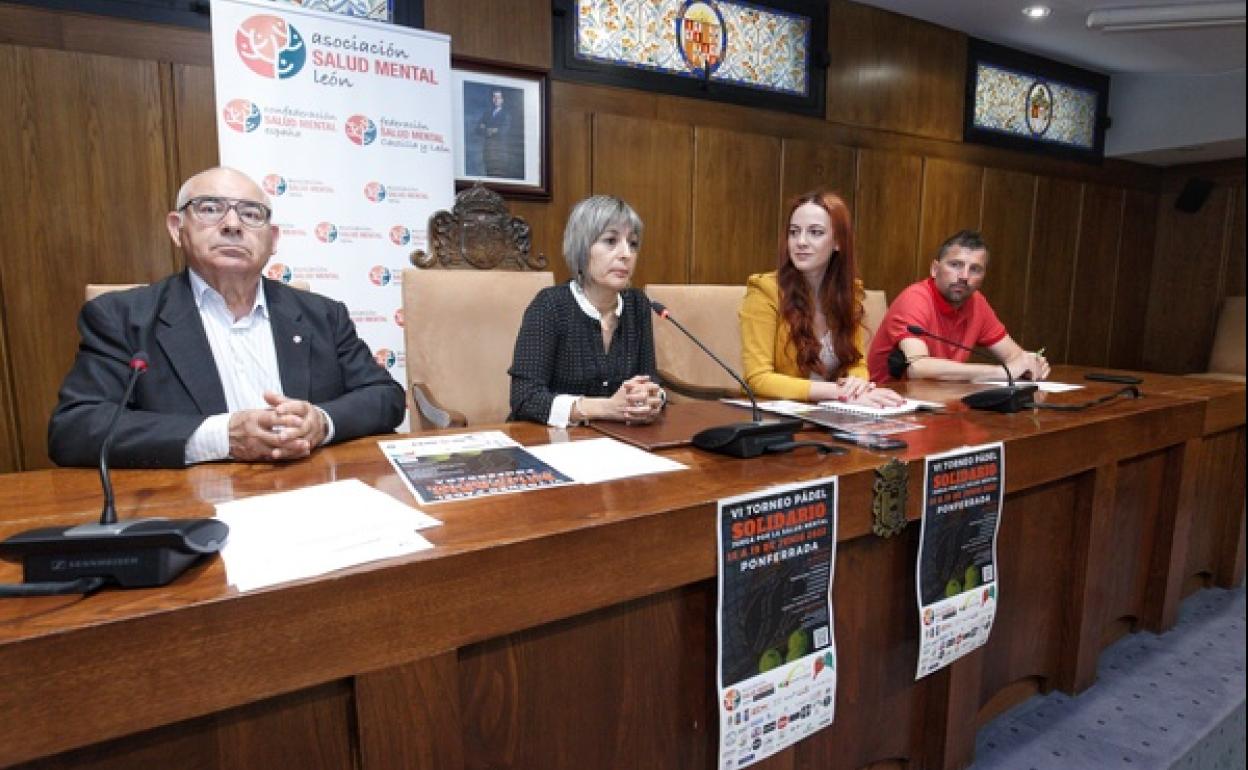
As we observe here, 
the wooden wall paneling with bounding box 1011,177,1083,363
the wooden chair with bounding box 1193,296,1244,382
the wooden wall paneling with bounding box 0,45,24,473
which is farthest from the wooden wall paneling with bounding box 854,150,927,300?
the wooden wall paneling with bounding box 0,45,24,473

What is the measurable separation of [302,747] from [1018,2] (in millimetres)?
4847

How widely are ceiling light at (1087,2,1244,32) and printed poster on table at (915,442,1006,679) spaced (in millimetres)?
687

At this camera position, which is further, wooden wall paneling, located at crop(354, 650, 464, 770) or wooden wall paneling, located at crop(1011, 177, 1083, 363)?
wooden wall paneling, located at crop(1011, 177, 1083, 363)

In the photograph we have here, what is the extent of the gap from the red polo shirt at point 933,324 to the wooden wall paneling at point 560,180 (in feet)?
5.23

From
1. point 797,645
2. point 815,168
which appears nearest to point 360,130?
point 797,645

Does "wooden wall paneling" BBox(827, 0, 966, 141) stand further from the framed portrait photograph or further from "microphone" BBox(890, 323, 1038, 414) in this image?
"microphone" BBox(890, 323, 1038, 414)

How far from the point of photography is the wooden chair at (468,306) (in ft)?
6.87

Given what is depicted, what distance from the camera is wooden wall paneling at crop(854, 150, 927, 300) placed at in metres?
4.30

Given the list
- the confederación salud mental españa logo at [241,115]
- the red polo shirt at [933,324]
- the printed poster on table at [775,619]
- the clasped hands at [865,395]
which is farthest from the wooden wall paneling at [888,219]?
the printed poster on table at [775,619]

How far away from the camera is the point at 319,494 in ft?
2.95

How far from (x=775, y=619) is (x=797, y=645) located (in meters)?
0.07

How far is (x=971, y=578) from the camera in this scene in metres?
1.26

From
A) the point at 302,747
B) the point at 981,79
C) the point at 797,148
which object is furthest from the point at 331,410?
the point at 981,79

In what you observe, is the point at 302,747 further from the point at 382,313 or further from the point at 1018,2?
the point at 1018,2
